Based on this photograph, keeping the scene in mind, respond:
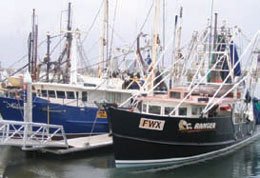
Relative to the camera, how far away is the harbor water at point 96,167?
20.8 metres

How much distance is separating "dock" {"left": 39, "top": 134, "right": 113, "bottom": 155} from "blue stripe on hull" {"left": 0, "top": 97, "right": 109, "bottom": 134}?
602 millimetres

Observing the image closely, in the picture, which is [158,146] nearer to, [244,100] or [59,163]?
[59,163]

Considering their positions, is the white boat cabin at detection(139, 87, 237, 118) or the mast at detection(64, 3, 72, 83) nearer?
the white boat cabin at detection(139, 87, 237, 118)

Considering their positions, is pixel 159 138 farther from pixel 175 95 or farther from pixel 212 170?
pixel 175 95

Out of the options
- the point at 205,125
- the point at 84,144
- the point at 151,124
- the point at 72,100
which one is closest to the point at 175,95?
the point at 205,125

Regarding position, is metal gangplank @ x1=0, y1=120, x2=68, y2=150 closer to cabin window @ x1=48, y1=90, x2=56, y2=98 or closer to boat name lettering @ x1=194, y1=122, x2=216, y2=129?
cabin window @ x1=48, y1=90, x2=56, y2=98

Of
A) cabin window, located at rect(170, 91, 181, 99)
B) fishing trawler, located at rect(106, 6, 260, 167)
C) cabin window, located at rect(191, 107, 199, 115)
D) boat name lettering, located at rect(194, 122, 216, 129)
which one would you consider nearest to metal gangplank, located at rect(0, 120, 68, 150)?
fishing trawler, located at rect(106, 6, 260, 167)

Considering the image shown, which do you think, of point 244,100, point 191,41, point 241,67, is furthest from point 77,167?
point 191,41

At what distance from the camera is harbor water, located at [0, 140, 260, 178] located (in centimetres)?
2077

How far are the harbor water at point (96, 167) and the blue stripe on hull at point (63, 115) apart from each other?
2056 mm

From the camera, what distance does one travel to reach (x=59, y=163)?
22.6 meters

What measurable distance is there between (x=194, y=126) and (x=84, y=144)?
18.1 feet

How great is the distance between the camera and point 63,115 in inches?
1034

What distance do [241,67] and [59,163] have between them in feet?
39.4
